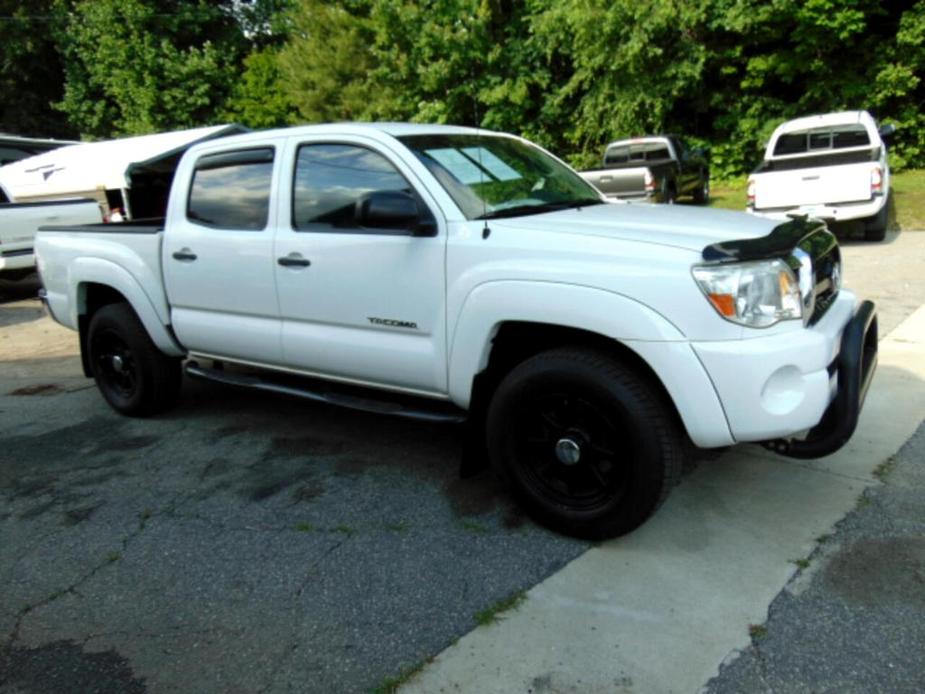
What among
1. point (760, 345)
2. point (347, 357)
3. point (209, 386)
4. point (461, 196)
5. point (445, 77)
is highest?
point (445, 77)

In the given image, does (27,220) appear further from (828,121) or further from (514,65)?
(514,65)

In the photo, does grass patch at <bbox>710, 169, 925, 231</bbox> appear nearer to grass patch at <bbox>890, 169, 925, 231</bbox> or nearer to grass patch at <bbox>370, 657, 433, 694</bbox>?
grass patch at <bbox>890, 169, 925, 231</bbox>

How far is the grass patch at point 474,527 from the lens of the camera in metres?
3.53

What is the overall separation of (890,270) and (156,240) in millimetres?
8153

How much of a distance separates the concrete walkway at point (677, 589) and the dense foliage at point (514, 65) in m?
15.7

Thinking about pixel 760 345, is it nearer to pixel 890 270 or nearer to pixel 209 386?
pixel 209 386

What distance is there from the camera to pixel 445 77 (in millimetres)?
21141

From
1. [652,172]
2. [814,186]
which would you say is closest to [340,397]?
[814,186]

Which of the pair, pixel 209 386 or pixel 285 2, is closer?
pixel 209 386

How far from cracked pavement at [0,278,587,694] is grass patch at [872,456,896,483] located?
1679 mm

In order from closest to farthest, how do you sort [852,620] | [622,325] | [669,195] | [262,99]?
[852,620] → [622,325] → [669,195] → [262,99]

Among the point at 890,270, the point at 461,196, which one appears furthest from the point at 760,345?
the point at 890,270

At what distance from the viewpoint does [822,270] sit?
3.43 meters

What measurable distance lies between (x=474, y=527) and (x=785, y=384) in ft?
5.10
